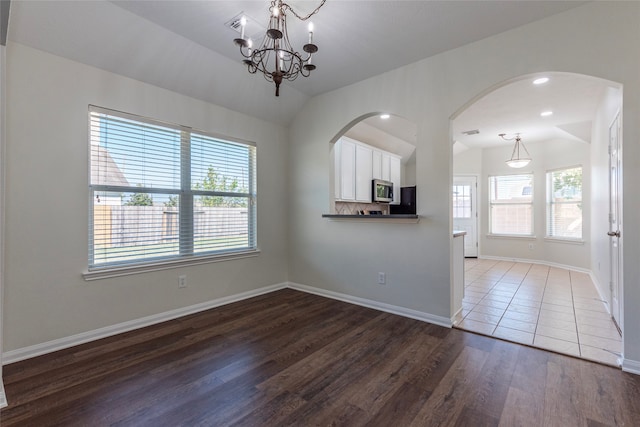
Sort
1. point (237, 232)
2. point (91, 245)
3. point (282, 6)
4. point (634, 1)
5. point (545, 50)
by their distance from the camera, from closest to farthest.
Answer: point (634, 1)
point (282, 6)
point (545, 50)
point (91, 245)
point (237, 232)

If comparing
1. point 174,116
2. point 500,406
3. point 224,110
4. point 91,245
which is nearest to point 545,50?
point 500,406

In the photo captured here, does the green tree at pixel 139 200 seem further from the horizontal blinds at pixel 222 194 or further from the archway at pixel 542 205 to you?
the archway at pixel 542 205

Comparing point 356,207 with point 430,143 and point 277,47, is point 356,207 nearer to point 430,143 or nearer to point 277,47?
point 430,143

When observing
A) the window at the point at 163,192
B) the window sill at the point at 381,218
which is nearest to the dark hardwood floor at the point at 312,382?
the window at the point at 163,192

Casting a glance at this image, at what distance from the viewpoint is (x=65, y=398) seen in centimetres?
183

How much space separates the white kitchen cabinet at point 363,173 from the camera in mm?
5062

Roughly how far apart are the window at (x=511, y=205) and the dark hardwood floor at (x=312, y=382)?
17.3ft

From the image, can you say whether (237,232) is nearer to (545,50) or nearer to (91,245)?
(91,245)

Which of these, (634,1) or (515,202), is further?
(515,202)

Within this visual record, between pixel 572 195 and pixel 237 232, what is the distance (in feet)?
21.6

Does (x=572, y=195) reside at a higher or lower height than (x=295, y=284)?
higher

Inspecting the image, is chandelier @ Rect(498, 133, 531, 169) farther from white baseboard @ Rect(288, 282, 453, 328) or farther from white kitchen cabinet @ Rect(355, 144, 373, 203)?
white baseboard @ Rect(288, 282, 453, 328)

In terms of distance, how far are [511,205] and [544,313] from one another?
4.35 m

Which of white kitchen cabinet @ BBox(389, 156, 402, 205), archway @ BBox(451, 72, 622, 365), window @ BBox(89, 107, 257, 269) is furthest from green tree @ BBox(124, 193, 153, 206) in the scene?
white kitchen cabinet @ BBox(389, 156, 402, 205)
